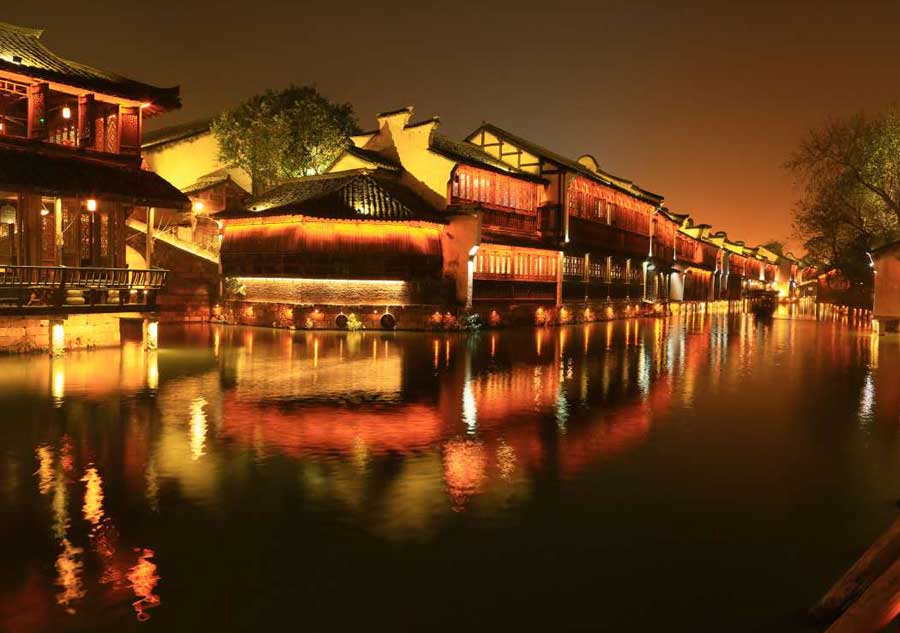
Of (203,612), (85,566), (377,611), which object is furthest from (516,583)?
(85,566)

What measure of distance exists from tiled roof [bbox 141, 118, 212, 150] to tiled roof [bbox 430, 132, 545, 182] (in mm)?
22315

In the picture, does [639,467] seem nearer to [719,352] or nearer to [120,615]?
[120,615]

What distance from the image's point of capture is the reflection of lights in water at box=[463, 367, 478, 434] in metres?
13.3

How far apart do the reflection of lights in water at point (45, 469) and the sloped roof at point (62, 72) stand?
15795mm

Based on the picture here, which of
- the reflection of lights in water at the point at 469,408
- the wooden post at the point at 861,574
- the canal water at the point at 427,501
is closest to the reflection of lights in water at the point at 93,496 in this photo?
the canal water at the point at 427,501

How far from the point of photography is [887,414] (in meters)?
15.1

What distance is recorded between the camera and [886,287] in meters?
37.0

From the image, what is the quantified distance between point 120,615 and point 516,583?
3273mm

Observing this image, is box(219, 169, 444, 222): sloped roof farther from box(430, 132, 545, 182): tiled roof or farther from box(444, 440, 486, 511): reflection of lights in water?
box(444, 440, 486, 511): reflection of lights in water

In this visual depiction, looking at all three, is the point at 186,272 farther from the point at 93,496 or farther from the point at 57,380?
the point at 93,496

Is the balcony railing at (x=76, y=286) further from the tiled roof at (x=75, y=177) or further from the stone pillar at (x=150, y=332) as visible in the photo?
the tiled roof at (x=75, y=177)

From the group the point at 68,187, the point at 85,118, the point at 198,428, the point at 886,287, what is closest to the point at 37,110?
the point at 85,118

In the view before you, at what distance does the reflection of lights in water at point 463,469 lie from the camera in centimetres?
901

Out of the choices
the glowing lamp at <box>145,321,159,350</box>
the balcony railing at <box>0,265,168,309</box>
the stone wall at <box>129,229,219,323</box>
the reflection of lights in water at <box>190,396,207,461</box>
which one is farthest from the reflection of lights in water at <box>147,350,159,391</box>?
the stone wall at <box>129,229,219,323</box>
